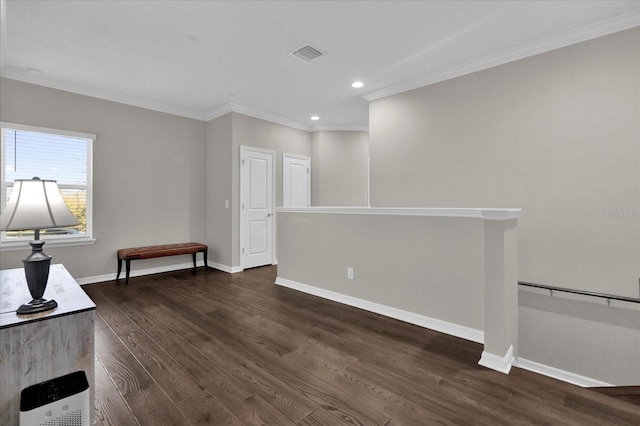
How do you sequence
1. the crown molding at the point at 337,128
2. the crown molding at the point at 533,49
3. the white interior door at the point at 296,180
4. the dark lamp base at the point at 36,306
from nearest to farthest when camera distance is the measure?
the dark lamp base at the point at 36,306 → the crown molding at the point at 533,49 → the white interior door at the point at 296,180 → the crown molding at the point at 337,128

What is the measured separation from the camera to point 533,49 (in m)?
3.11

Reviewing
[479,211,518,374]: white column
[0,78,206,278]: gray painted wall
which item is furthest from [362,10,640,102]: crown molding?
[0,78,206,278]: gray painted wall

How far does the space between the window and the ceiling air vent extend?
10.6 ft

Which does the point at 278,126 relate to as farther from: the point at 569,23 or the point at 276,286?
the point at 569,23

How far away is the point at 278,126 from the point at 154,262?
3.25 metres

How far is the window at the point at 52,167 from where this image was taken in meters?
3.75

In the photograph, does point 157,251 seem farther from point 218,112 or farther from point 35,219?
point 35,219

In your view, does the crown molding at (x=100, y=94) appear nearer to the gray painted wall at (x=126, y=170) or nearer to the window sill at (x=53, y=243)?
the gray painted wall at (x=126, y=170)

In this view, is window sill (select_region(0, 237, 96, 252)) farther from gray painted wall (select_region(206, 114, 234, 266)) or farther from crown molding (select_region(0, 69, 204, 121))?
crown molding (select_region(0, 69, 204, 121))

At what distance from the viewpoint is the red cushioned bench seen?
4.33m

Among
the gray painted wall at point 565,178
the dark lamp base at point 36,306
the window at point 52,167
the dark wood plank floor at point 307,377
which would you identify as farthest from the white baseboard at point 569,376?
the window at point 52,167

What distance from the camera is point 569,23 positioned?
275 cm

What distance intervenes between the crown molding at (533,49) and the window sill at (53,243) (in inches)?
189

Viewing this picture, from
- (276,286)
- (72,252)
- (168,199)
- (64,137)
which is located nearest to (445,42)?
(276,286)
